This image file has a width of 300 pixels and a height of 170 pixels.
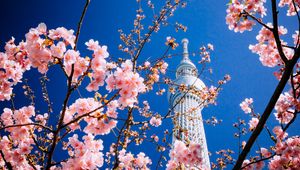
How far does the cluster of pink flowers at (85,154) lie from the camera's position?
3.01 metres

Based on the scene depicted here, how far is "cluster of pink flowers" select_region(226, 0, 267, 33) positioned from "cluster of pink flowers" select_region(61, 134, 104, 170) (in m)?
2.53

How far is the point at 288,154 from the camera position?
3.59 m

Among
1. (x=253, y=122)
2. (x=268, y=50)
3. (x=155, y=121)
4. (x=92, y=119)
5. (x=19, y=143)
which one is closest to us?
(x=92, y=119)

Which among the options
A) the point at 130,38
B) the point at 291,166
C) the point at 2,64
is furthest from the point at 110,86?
the point at 130,38

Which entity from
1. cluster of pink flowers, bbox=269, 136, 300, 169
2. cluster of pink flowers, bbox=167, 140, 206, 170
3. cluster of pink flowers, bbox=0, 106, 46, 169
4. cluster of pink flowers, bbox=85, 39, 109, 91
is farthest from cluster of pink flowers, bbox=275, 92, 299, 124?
cluster of pink flowers, bbox=0, 106, 46, 169

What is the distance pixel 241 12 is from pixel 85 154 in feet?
9.03

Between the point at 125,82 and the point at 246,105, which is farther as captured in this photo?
the point at 246,105

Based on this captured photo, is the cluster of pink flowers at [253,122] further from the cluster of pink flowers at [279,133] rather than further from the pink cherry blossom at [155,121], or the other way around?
the pink cherry blossom at [155,121]

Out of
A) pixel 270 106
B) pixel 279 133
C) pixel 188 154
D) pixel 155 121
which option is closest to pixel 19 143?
pixel 188 154

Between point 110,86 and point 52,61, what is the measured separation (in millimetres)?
604

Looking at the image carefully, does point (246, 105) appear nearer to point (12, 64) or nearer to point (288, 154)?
point (288, 154)

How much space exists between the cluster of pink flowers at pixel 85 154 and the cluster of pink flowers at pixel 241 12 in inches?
99.5

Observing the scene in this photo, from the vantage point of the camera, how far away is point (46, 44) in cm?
248

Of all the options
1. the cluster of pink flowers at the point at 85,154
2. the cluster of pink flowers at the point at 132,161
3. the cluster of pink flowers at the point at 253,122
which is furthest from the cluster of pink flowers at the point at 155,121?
the cluster of pink flowers at the point at 85,154
